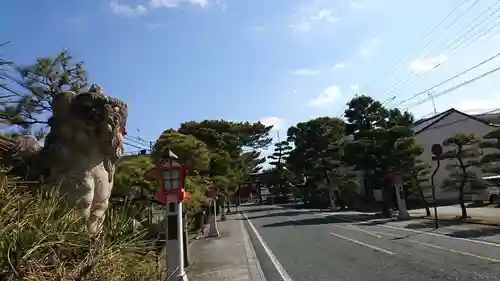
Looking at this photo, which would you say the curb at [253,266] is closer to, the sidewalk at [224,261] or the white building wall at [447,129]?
the sidewalk at [224,261]

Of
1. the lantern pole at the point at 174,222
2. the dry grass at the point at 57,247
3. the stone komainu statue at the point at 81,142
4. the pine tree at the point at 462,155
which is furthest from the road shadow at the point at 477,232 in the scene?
the dry grass at the point at 57,247

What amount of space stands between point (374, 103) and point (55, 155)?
3597cm

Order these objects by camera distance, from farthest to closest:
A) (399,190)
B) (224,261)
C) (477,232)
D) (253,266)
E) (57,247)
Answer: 1. (399,190)
2. (477,232)
3. (224,261)
4. (253,266)
5. (57,247)

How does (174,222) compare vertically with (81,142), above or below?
below

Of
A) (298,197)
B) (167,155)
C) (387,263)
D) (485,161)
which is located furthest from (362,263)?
(298,197)

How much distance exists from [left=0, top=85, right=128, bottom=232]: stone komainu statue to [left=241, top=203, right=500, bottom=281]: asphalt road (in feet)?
18.0

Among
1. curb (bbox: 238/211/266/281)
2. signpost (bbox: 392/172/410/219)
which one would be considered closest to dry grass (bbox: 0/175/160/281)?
curb (bbox: 238/211/266/281)

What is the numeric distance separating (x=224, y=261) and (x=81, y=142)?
8018 millimetres

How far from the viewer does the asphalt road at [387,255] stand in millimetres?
10297

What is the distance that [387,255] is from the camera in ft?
43.7

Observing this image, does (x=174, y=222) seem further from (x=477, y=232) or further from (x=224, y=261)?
(x=477, y=232)

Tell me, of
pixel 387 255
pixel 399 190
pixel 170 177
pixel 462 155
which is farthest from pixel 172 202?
pixel 399 190

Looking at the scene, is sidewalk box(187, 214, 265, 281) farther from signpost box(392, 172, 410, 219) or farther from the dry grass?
signpost box(392, 172, 410, 219)

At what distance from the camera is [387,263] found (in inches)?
468
